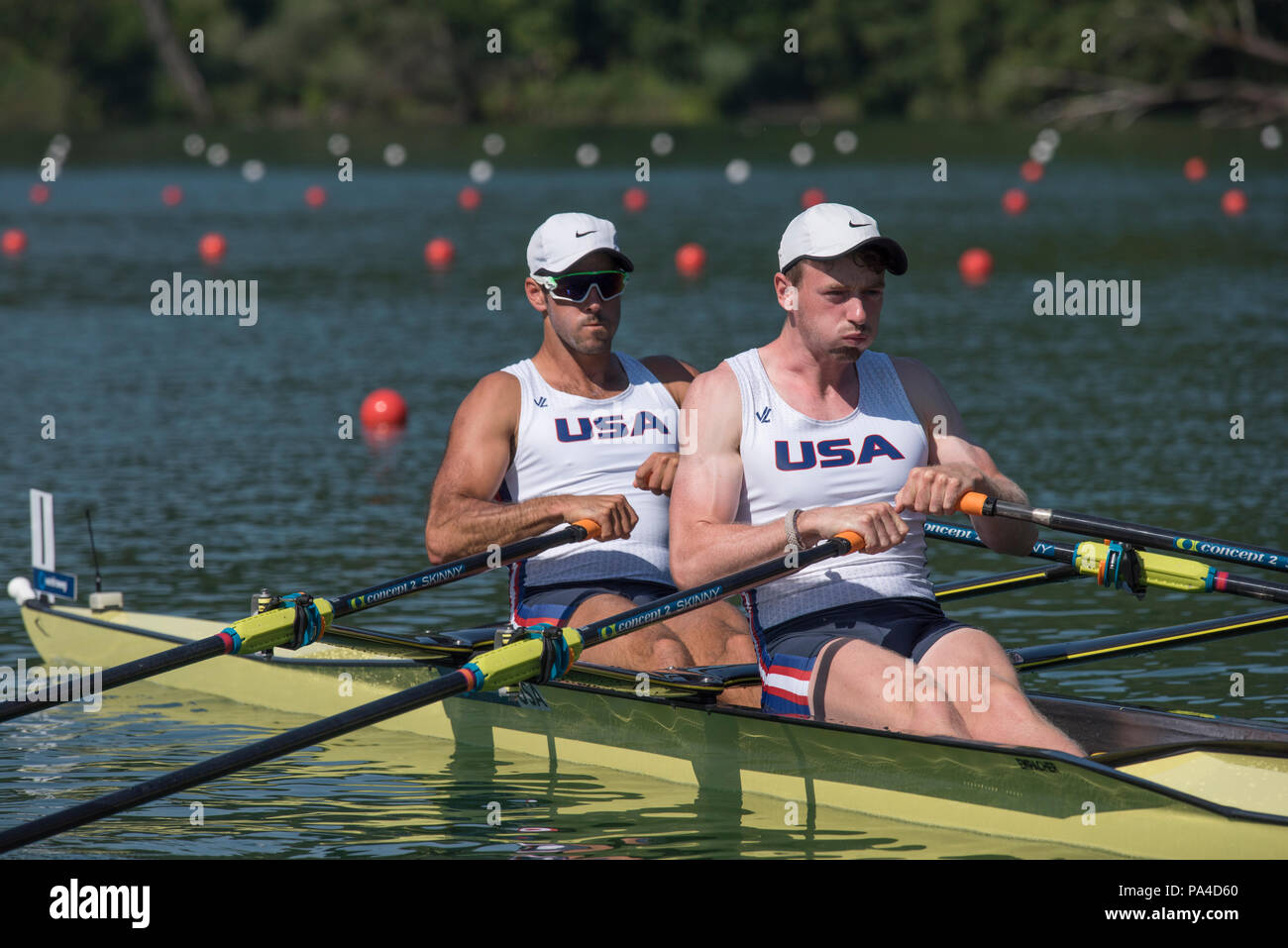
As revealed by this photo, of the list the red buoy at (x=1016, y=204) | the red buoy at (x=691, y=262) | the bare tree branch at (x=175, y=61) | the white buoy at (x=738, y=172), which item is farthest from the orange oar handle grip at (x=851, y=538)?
the bare tree branch at (x=175, y=61)

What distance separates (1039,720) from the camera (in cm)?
568

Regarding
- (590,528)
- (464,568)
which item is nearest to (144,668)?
(464,568)

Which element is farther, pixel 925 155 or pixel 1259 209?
pixel 925 155

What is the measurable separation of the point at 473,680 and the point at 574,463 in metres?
1.44

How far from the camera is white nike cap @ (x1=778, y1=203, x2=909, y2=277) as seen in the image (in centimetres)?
582

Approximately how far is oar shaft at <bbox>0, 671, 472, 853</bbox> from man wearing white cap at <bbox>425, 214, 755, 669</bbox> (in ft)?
3.69

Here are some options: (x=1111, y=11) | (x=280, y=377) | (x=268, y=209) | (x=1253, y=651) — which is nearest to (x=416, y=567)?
(x=1253, y=651)

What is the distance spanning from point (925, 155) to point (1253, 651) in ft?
129

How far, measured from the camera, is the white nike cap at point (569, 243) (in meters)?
7.02

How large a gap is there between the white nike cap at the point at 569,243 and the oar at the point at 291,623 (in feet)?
3.15

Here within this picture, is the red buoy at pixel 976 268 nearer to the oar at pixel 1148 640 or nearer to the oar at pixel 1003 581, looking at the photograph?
the oar at pixel 1003 581

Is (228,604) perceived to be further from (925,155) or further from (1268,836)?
(925,155)

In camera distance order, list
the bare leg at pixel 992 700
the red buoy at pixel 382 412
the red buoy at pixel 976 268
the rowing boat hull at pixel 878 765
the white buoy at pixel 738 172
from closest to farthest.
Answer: the rowing boat hull at pixel 878 765 < the bare leg at pixel 992 700 < the red buoy at pixel 382 412 < the red buoy at pixel 976 268 < the white buoy at pixel 738 172
